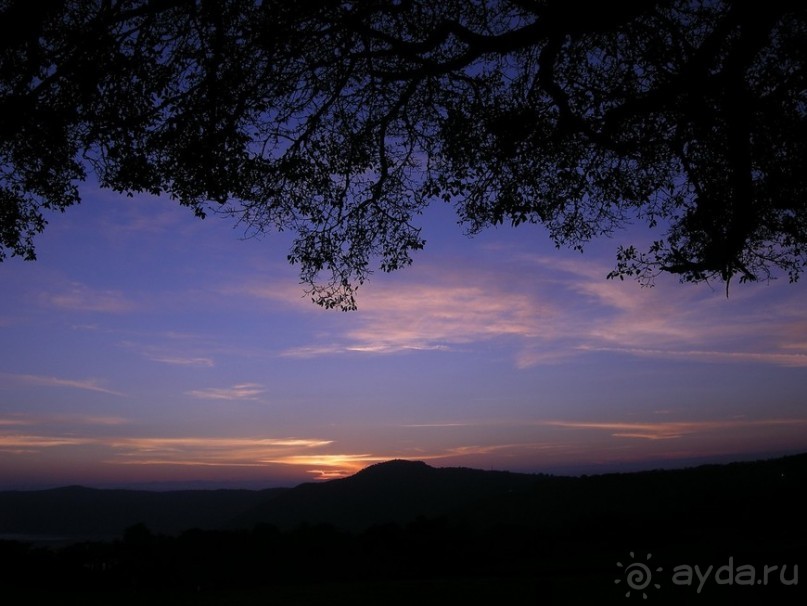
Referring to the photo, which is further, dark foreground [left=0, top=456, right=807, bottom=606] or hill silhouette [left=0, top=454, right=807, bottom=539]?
hill silhouette [left=0, top=454, right=807, bottom=539]

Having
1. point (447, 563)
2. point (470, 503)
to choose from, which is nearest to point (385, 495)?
point (470, 503)

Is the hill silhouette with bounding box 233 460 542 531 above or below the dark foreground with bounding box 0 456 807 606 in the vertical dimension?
below

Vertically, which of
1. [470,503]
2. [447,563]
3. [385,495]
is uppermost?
[447,563]

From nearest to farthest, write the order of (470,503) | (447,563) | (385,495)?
(447,563) → (470,503) → (385,495)

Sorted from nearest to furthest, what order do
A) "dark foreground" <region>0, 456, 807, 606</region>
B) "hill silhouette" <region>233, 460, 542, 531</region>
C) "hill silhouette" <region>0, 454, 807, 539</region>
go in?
"dark foreground" <region>0, 456, 807, 606</region>
"hill silhouette" <region>0, 454, 807, 539</region>
"hill silhouette" <region>233, 460, 542, 531</region>

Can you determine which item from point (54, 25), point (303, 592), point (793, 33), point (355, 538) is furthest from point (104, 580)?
point (793, 33)

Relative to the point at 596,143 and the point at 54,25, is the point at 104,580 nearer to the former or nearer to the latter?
the point at 54,25

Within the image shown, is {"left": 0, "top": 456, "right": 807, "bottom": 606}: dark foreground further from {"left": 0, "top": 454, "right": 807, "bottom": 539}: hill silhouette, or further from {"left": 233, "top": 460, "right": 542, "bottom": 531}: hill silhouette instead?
{"left": 233, "top": 460, "right": 542, "bottom": 531}: hill silhouette

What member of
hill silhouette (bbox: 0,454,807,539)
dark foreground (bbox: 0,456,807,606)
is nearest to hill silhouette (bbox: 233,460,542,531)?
hill silhouette (bbox: 0,454,807,539)

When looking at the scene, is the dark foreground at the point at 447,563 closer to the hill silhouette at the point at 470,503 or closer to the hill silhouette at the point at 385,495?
the hill silhouette at the point at 470,503

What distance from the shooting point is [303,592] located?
35.8ft

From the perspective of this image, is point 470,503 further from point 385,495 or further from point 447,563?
point 447,563

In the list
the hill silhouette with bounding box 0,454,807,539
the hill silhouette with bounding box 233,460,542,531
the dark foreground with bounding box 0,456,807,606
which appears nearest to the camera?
the dark foreground with bounding box 0,456,807,606

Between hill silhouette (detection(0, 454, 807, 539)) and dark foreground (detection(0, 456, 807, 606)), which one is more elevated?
dark foreground (detection(0, 456, 807, 606))
